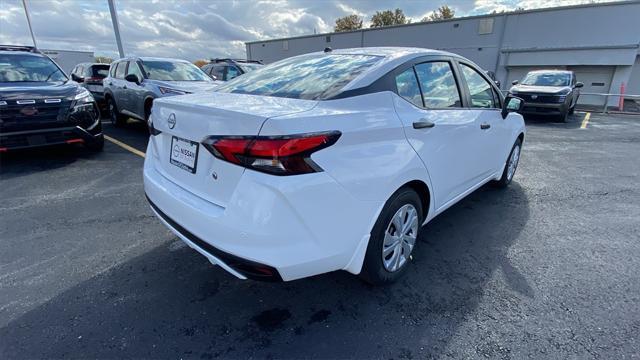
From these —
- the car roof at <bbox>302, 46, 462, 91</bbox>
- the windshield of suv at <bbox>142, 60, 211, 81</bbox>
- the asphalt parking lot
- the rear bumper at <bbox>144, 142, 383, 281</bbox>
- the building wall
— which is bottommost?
the asphalt parking lot

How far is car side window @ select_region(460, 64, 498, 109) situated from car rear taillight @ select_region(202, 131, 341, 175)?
215 cm

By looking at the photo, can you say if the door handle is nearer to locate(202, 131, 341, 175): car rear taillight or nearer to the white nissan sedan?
the white nissan sedan

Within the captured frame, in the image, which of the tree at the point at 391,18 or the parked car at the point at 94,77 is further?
the tree at the point at 391,18

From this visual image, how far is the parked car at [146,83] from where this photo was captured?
22.2 feet

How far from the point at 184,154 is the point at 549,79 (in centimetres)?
1370

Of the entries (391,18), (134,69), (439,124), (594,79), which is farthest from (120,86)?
(391,18)

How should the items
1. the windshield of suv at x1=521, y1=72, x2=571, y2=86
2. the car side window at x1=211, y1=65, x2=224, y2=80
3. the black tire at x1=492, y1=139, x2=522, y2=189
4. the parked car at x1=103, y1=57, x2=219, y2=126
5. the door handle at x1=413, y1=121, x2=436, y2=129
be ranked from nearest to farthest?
the door handle at x1=413, y1=121, x2=436, y2=129 < the black tire at x1=492, y1=139, x2=522, y2=189 < the parked car at x1=103, y1=57, x2=219, y2=126 < the car side window at x1=211, y1=65, x2=224, y2=80 < the windshield of suv at x1=521, y1=72, x2=571, y2=86

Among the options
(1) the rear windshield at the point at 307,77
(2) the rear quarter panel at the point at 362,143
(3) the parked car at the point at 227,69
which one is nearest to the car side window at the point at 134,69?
(3) the parked car at the point at 227,69

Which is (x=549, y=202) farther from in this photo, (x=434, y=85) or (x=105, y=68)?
(x=105, y=68)

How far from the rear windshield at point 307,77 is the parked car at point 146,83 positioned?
13.1 ft

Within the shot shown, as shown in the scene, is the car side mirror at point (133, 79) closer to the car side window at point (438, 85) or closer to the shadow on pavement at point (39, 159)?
the shadow on pavement at point (39, 159)

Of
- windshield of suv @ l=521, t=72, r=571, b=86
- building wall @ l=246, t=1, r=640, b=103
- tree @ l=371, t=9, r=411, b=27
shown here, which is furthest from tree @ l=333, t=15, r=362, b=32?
windshield of suv @ l=521, t=72, r=571, b=86

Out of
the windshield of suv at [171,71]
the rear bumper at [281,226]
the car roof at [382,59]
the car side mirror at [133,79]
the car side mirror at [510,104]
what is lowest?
the rear bumper at [281,226]

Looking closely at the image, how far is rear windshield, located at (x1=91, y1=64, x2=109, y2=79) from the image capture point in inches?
427
